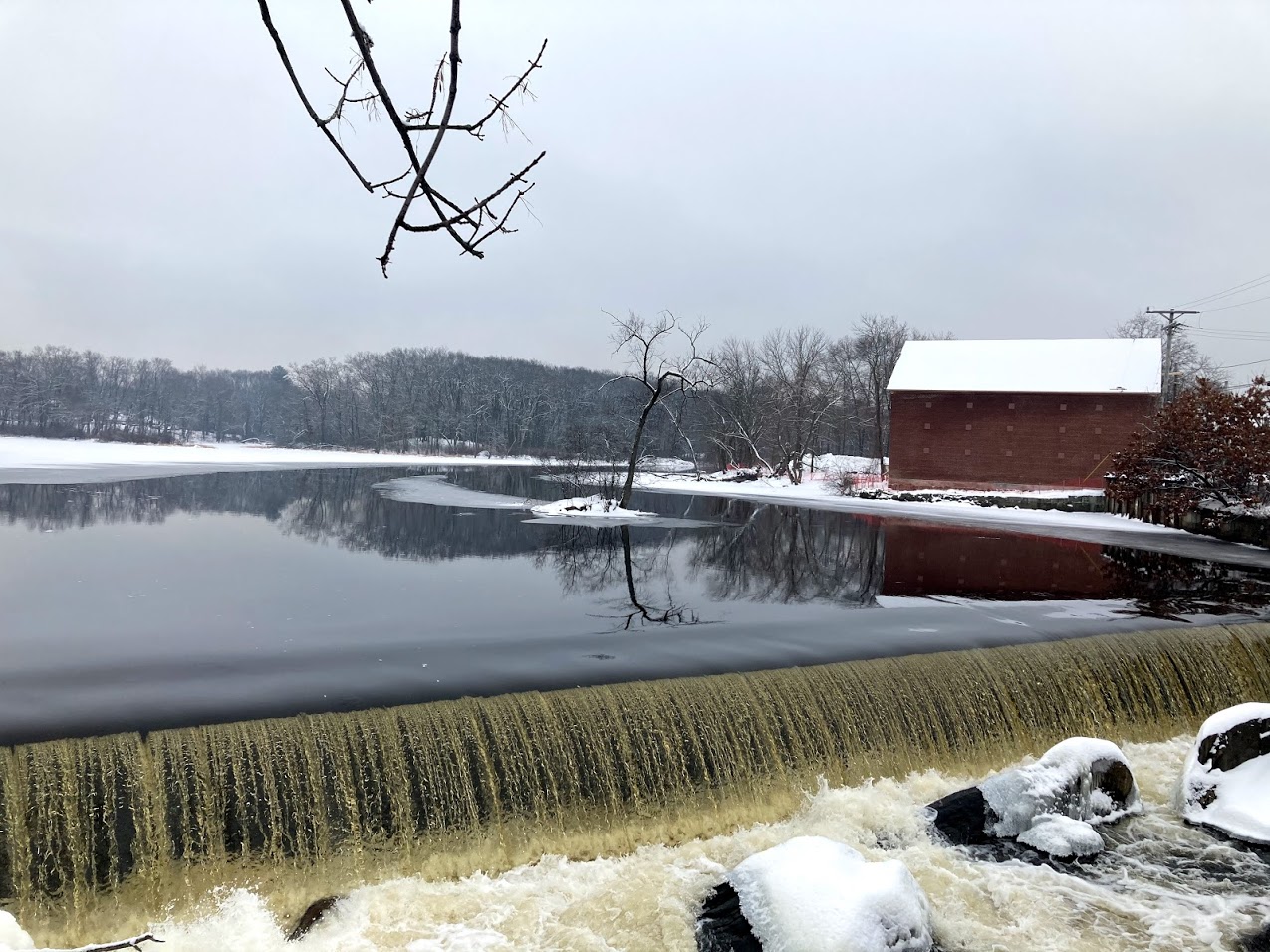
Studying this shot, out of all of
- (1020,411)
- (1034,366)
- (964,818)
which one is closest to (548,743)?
(964,818)

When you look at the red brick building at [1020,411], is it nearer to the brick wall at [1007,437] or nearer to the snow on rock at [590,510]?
the brick wall at [1007,437]

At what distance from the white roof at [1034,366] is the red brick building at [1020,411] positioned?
0.04 meters

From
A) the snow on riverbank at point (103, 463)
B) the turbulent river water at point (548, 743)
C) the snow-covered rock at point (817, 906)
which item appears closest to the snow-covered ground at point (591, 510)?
the turbulent river water at point (548, 743)

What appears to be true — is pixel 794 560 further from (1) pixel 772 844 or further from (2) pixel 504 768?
(2) pixel 504 768

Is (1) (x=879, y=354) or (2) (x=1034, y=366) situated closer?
(2) (x=1034, y=366)

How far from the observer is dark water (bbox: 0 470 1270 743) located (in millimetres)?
7227

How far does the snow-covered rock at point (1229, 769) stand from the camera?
6.79 meters

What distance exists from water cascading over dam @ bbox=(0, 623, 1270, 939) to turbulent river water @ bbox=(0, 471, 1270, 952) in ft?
0.07

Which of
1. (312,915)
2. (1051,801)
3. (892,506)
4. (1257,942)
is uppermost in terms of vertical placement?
(892,506)

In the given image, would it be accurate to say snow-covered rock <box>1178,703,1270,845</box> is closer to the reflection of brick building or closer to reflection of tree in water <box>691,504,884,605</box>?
reflection of tree in water <box>691,504,884,605</box>

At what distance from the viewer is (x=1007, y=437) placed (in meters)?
32.3

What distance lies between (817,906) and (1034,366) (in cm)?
3295

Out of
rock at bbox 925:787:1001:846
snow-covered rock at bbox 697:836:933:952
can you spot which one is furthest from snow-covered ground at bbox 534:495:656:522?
snow-covered rock at bbox 697:836:933:952

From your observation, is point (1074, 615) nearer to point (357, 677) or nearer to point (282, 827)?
point (357, 677)
